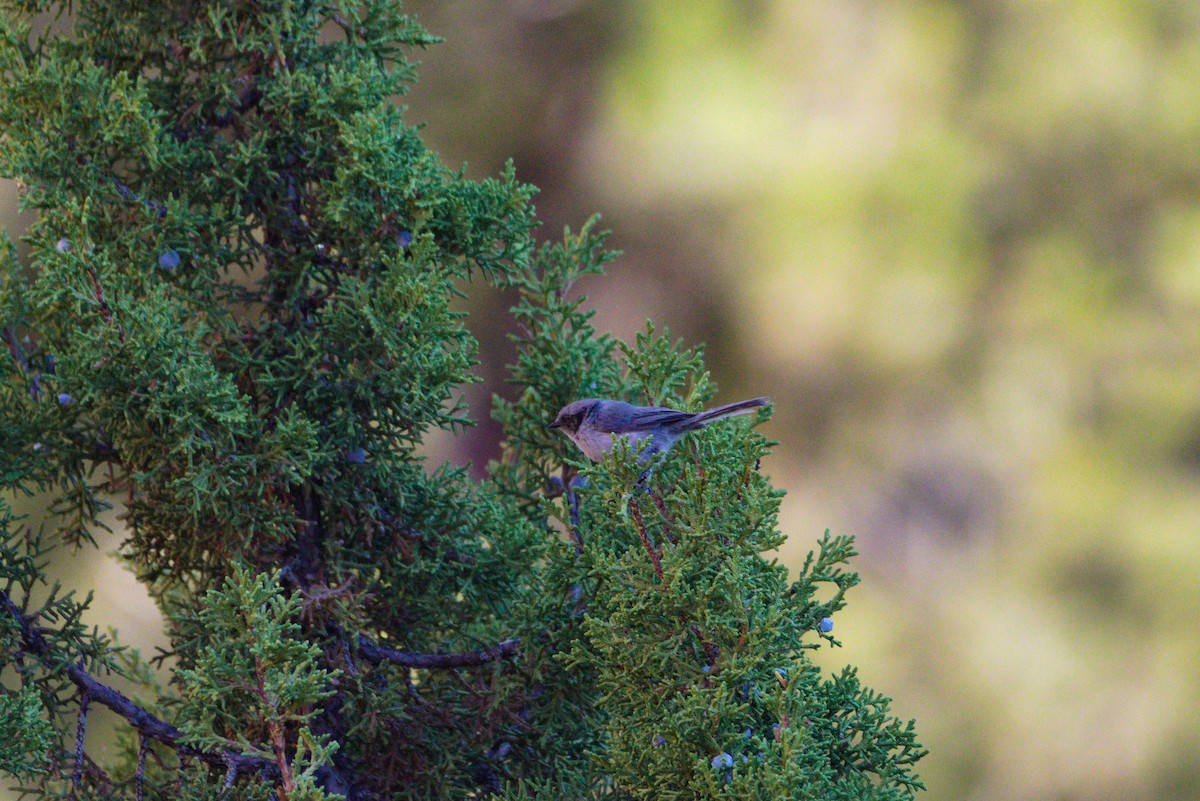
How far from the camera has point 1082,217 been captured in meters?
4.06

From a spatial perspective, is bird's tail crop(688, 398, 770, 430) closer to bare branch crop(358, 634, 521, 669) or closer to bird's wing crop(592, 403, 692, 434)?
bird's wing crop(592, 403, 692, 434)

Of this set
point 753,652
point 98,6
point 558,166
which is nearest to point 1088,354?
point 558,166

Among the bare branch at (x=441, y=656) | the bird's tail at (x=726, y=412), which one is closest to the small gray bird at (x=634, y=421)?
the bird's tail at (x=726, y=412)

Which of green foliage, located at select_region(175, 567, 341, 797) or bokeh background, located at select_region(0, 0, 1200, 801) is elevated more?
bokeh background, located at select_region(0, 0, 1200, 801)

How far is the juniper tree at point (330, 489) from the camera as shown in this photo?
1174 millimetres

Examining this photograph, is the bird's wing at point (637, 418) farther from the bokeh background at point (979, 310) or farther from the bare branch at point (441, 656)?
the bokeh background at point (979, 310)

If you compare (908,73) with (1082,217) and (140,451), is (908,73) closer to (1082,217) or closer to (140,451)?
(1082,217)

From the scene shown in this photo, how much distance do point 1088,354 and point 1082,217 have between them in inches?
20.9

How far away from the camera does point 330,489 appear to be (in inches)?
56.2

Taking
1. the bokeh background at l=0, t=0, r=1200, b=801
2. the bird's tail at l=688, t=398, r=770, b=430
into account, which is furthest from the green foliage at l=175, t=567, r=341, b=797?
the bokeh background at l=0, t=0, r=1200, b=801

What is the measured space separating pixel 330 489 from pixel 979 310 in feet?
10.9

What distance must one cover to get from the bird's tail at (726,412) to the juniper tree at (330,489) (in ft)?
0.10

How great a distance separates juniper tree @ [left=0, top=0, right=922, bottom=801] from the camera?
3.85 feet

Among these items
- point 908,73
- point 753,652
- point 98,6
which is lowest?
point 753,652
